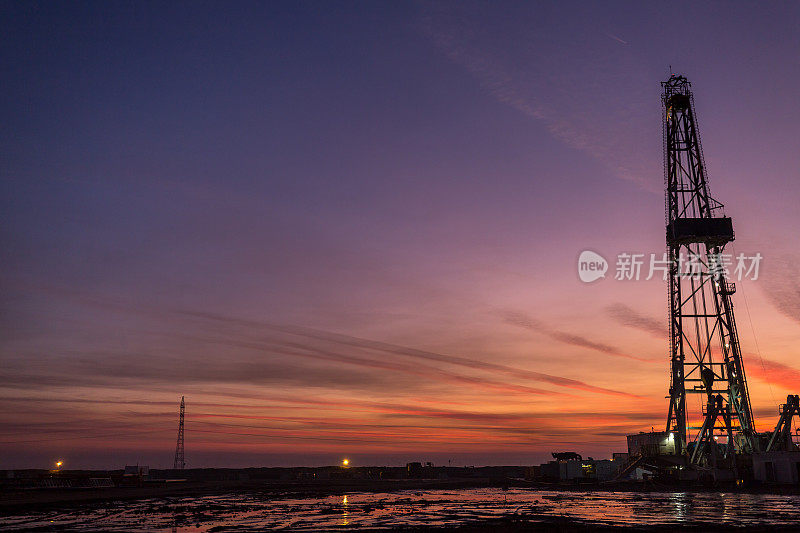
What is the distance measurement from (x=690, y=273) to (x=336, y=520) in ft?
193

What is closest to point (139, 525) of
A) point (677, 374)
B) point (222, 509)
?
point (222, 509)

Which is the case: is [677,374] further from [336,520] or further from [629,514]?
[336,520]

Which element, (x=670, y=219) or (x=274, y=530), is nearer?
(x=274, y=530)

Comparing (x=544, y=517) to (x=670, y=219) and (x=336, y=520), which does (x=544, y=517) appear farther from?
(x=670, y=219)

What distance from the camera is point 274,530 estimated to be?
31156mm

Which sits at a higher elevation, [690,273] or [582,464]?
[690,273]

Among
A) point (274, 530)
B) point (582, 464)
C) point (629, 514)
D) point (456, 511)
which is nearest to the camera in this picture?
point (274, 530)

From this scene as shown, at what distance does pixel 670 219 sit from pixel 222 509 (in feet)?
198

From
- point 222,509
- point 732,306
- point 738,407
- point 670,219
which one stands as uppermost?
point 670,219

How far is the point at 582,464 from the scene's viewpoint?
9556 cm

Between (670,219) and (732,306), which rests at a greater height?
(670,219)

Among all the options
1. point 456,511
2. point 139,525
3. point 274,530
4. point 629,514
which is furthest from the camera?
point 456,511

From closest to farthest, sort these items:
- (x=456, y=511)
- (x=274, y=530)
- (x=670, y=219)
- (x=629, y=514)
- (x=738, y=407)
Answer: (x=274, y=530), (x=629, y=514), (x=456, y=511), (x=738, y=407), (x=670, y=219)

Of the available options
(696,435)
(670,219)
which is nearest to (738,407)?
(696,435)
